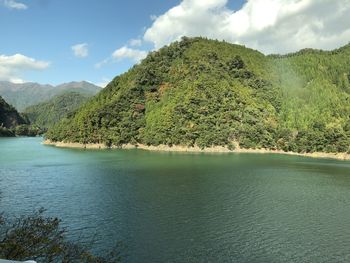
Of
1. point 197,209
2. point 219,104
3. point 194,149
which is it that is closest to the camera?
point 197,209

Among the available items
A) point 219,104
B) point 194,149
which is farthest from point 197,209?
point 219,104

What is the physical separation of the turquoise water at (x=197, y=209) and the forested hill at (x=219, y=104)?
164ft

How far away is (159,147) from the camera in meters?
113

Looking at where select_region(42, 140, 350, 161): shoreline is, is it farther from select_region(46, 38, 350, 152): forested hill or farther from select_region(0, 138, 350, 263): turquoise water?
select_region(0, 138, 350, 263): turquoise water

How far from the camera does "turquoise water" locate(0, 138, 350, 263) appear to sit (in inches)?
954

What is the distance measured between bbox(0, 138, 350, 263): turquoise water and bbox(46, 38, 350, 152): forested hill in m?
50.0

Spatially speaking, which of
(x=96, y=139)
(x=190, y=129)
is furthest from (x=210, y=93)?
(x=96, y=139)

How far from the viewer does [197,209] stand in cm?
3434

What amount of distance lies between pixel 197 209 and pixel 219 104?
8986 cm

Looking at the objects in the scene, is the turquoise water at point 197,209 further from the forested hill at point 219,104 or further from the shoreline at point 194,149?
the forested hill at point 219,104

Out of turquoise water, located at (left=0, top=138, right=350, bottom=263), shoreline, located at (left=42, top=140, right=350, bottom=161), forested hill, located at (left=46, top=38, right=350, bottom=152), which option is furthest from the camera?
forested hill, located at (left=46, top=38, right=350, bottom=152)

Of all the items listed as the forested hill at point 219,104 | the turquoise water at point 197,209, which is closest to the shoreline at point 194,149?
the forested hill at point 219,104

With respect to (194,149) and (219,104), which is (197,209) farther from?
(219,104)

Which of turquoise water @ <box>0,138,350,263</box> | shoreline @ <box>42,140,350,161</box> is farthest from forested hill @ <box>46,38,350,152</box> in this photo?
turquoise water @ <box>0,138,350,263</box>
